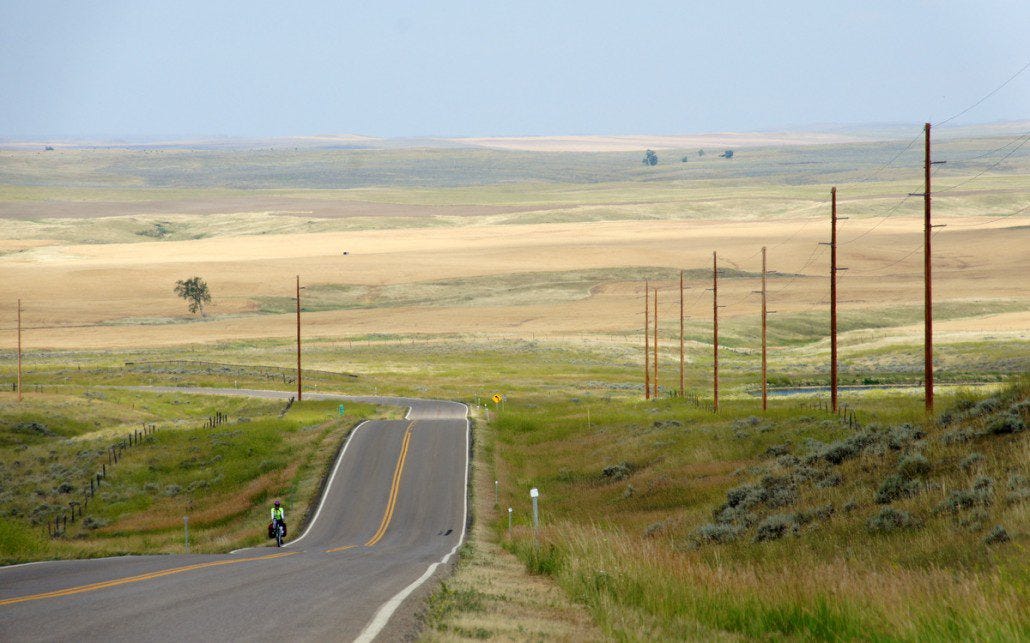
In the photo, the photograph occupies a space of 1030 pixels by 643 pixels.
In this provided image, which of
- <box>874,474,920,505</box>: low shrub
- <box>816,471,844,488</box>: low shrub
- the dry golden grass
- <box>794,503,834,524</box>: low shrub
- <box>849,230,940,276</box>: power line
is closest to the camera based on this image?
<box>874,474,920,505</box>: low shrub

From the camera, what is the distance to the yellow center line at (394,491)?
110 feet

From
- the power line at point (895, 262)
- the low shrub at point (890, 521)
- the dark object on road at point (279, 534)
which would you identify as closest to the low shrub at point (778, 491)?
the low shrub at point (890, 521)

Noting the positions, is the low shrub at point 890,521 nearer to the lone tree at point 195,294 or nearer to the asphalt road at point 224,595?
the asphalt road at point 224,595

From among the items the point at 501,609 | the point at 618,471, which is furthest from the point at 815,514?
the point at 618,471

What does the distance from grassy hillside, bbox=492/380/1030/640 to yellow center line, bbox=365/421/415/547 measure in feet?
12.2

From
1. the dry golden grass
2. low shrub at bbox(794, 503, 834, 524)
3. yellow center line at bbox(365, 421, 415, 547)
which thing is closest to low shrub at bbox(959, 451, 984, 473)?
low shrub at bbox(794, 503, 834, 524)

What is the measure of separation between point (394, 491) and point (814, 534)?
24.6m

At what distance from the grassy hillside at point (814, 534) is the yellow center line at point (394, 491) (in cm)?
373

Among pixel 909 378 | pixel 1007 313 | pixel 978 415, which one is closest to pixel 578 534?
pixel 978 415

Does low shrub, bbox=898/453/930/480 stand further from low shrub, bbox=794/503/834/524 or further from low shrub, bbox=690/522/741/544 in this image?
low shrub, bbox=690/522/741/544

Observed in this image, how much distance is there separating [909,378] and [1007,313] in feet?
132

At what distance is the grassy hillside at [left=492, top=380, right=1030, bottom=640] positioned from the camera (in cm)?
1146

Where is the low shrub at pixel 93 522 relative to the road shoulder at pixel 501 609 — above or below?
below

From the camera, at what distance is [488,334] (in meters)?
115
